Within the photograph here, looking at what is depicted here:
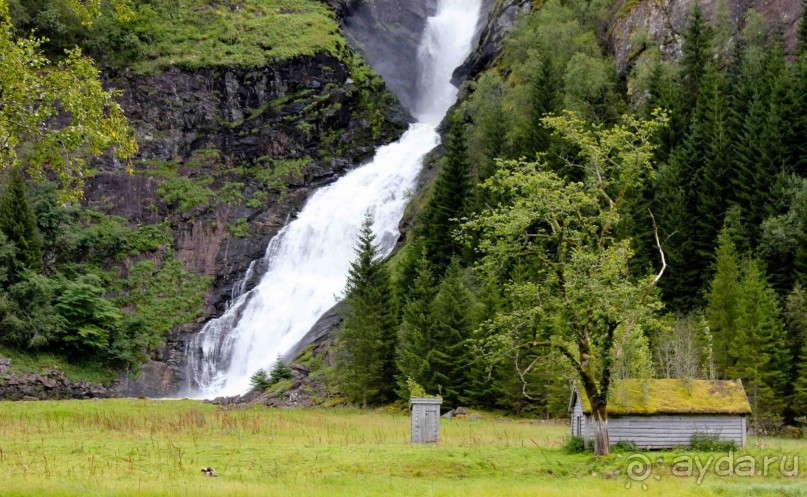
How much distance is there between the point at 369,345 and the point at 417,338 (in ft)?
13.5

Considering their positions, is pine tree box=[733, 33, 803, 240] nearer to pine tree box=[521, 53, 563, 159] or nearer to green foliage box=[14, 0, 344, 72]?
pine tree box=[521, 53, 563, 159]

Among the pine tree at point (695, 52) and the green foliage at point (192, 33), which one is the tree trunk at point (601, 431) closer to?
the pine tree at point (695, 52)

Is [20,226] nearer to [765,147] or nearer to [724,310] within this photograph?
[724,310]

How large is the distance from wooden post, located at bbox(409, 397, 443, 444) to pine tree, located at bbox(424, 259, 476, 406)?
1609cm

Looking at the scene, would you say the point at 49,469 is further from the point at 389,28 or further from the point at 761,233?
the point at 389,28

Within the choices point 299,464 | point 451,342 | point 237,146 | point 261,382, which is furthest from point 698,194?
point 237,146

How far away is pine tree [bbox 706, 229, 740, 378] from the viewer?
37.7 meters

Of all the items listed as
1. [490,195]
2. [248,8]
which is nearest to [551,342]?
[490,195]

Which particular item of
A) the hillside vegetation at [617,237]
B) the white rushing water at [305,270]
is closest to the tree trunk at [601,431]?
the hillside vegetation at [617,237]

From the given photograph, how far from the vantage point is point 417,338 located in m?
41.7

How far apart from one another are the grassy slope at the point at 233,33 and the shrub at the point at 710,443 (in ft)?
247

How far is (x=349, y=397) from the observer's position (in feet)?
147
